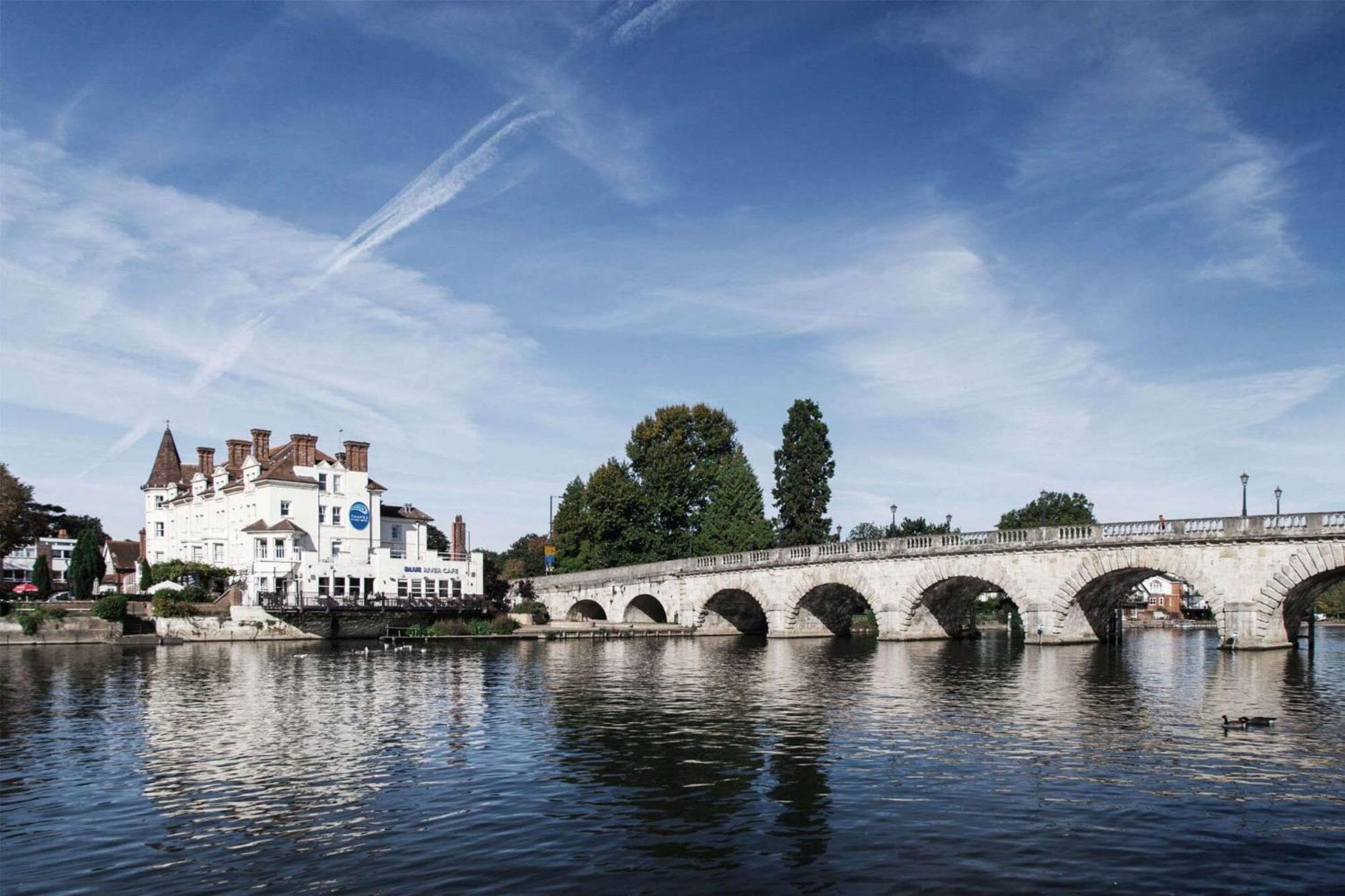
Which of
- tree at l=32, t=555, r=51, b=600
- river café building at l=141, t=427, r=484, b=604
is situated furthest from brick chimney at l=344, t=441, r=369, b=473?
tree at l=32, t=555, r=51, b=600

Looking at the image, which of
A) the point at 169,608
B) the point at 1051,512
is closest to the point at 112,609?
the point at 169,608

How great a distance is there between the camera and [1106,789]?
20.5 meters

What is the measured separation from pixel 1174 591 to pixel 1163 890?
15831cm

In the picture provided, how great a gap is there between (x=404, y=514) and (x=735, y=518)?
28.9 m

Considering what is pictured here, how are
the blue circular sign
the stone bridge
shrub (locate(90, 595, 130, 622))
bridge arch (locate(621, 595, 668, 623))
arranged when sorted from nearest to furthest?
the stone bridge
shrub (locate(90, 595, 130, 622))
the blue circular sign
bridge arch (locate(621, 595, 668, 623))

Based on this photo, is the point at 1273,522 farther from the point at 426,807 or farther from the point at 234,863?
the point at 234,863

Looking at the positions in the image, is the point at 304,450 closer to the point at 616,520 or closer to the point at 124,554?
the point at 616,520

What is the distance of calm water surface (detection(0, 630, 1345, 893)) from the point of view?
51.2ft

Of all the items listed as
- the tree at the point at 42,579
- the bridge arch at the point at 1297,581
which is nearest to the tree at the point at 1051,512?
the bridge arch at the point at 1297,581

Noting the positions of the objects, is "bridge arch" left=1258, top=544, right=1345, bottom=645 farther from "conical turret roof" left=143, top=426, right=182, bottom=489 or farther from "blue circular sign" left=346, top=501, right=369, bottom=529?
"conical turret roof" left=143, top=426, right=182, bottom=489

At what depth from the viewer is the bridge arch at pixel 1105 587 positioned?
49.3 meters

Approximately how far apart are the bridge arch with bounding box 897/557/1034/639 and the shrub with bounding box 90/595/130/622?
50.0 m

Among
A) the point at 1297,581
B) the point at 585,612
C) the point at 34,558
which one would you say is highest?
the point at 1297,581

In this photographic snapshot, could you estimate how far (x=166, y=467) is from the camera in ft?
342
